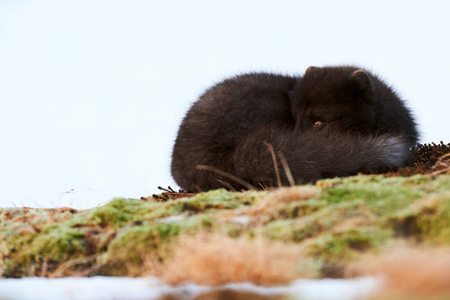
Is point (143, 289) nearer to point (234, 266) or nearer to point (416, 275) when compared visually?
point (234, 266)

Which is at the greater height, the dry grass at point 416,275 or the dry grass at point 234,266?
the dry grass at point 234,266

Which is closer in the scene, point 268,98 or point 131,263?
point 131,263

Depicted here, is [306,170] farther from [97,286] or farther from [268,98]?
[97,286]

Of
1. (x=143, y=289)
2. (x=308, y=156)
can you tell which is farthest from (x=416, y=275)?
(x=308, y=156)

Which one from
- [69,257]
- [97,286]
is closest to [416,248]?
[97,286]

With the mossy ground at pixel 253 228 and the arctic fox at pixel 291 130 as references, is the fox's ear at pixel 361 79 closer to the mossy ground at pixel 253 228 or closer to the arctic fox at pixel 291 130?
the arctic fox at pixel 291 130

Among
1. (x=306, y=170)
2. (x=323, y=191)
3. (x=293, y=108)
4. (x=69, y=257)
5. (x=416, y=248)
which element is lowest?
(x=416, y=248)

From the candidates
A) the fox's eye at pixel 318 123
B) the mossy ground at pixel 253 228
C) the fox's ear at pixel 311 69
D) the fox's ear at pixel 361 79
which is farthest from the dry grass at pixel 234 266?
the fox's ear at pixel 311 69
